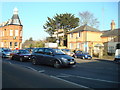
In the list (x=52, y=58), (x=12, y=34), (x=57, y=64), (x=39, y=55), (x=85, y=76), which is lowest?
(x=85, y=76)

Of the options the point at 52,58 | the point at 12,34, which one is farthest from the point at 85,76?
the point at 12,34

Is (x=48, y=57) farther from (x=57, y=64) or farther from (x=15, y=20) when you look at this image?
(x=15, y=20)

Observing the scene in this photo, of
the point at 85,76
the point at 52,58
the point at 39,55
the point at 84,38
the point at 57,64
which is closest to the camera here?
the point at 85,76

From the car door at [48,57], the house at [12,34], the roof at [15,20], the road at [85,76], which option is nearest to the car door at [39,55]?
the car door at [48,57]

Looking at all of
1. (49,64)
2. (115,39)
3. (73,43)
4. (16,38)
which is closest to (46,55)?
(49,64)

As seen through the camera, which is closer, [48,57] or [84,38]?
[48,57]

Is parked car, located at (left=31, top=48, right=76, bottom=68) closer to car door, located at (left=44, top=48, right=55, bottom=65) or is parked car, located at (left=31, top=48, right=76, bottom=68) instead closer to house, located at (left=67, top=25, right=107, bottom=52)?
car door, located at (left=44, top=48, right=55, bottom=65)

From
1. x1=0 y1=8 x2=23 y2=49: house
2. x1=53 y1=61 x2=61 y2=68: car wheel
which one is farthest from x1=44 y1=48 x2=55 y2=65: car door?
x1=0 y1=8 x2=23 y2=49: house

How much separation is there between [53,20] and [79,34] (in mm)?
13394

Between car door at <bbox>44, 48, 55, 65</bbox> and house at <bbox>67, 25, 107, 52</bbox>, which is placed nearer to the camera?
car door at <bbox>44, 48, 55, 65</bbox>

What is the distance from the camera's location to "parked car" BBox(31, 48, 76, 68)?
37.9 ft

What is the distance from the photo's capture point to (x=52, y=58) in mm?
12078

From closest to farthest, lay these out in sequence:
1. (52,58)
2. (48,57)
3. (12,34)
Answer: (52,58) < (48,57) < (12,34)

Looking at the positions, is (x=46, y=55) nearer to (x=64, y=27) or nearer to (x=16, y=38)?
(x=16, y=38)
